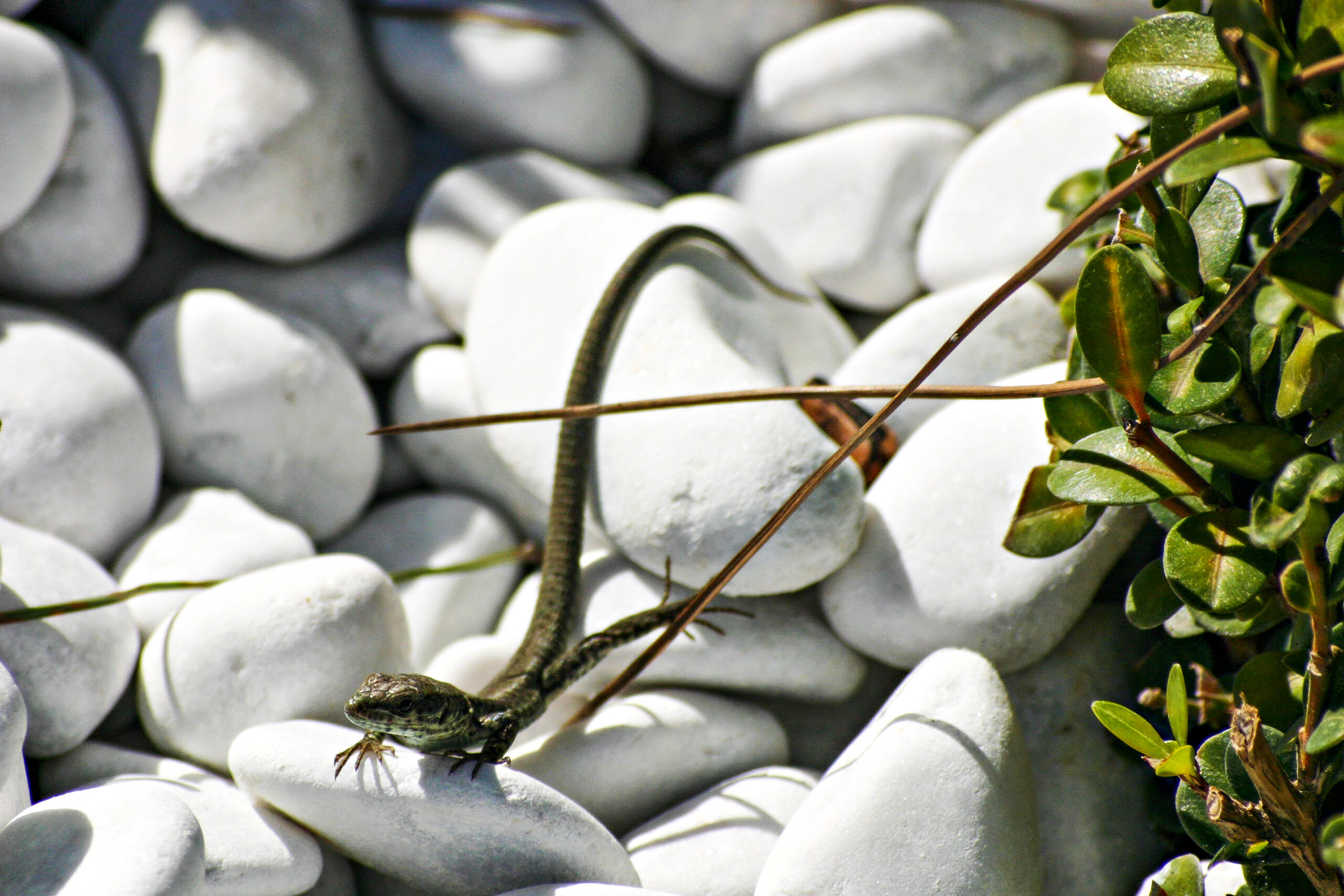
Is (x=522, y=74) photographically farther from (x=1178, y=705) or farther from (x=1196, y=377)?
(x=1178, y=705)

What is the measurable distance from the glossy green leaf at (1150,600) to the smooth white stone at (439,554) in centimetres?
97

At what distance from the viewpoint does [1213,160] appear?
0.67 meters

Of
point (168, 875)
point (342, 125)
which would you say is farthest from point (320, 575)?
point (342, 125)

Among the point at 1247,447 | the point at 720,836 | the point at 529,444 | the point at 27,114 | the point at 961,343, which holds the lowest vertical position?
the point at 720,836

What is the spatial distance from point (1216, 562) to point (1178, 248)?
27cm

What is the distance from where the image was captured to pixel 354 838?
1177mm

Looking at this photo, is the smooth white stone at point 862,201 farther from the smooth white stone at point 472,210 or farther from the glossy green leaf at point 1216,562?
the glossy green leaf at point 1216,562

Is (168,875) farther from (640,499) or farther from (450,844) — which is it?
(640,499)

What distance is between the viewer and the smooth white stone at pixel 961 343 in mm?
1521

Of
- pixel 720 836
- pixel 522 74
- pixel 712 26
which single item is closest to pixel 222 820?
pixel 720 836

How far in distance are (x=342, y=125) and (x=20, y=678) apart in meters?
1.09

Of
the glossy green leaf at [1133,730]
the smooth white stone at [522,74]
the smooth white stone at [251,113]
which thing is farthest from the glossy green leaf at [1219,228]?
the smooth white stone at [251,113]

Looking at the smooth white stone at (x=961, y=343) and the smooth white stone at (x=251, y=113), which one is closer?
the smooth white stone at (x=961, y=343)

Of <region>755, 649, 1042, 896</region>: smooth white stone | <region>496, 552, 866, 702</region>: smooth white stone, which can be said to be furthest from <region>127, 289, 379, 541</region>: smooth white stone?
<region>755, 649, 1042, 896</region>: smooth white stone
